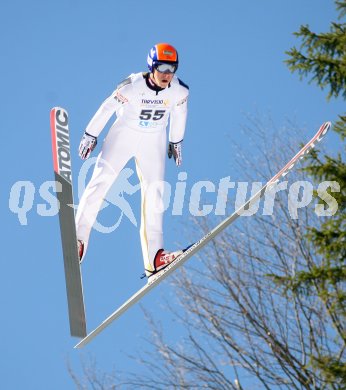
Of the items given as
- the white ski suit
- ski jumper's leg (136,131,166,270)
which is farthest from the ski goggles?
ski jumper's leg (136,131,166,270)

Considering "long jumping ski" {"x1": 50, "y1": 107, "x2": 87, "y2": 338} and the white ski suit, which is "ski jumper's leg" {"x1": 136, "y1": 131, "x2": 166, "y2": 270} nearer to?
the white ski suit

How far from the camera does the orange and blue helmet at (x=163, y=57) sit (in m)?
8.81

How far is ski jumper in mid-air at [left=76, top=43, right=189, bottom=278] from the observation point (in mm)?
9078

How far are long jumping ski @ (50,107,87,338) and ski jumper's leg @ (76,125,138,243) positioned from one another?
313 millimetres

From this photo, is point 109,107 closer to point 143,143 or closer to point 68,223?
point 143,143

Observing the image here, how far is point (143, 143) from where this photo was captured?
931 centimetres

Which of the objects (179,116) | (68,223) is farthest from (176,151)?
(68,223)

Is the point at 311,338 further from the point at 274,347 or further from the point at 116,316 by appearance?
the point at 116,316

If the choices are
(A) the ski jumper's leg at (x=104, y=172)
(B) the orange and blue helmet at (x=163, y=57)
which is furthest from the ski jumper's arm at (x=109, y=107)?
(B) the orange and blue helmet at (x=163, y=57)

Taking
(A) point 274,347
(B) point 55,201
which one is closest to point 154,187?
(B) point 55,201

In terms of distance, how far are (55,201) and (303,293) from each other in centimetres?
266

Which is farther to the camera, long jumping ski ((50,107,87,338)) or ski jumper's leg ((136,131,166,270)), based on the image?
ski jumper's leg ((136,131,166,270))

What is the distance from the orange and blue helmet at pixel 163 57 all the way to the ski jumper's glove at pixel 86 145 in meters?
1.00

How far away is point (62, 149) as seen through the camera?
28.5 ft
